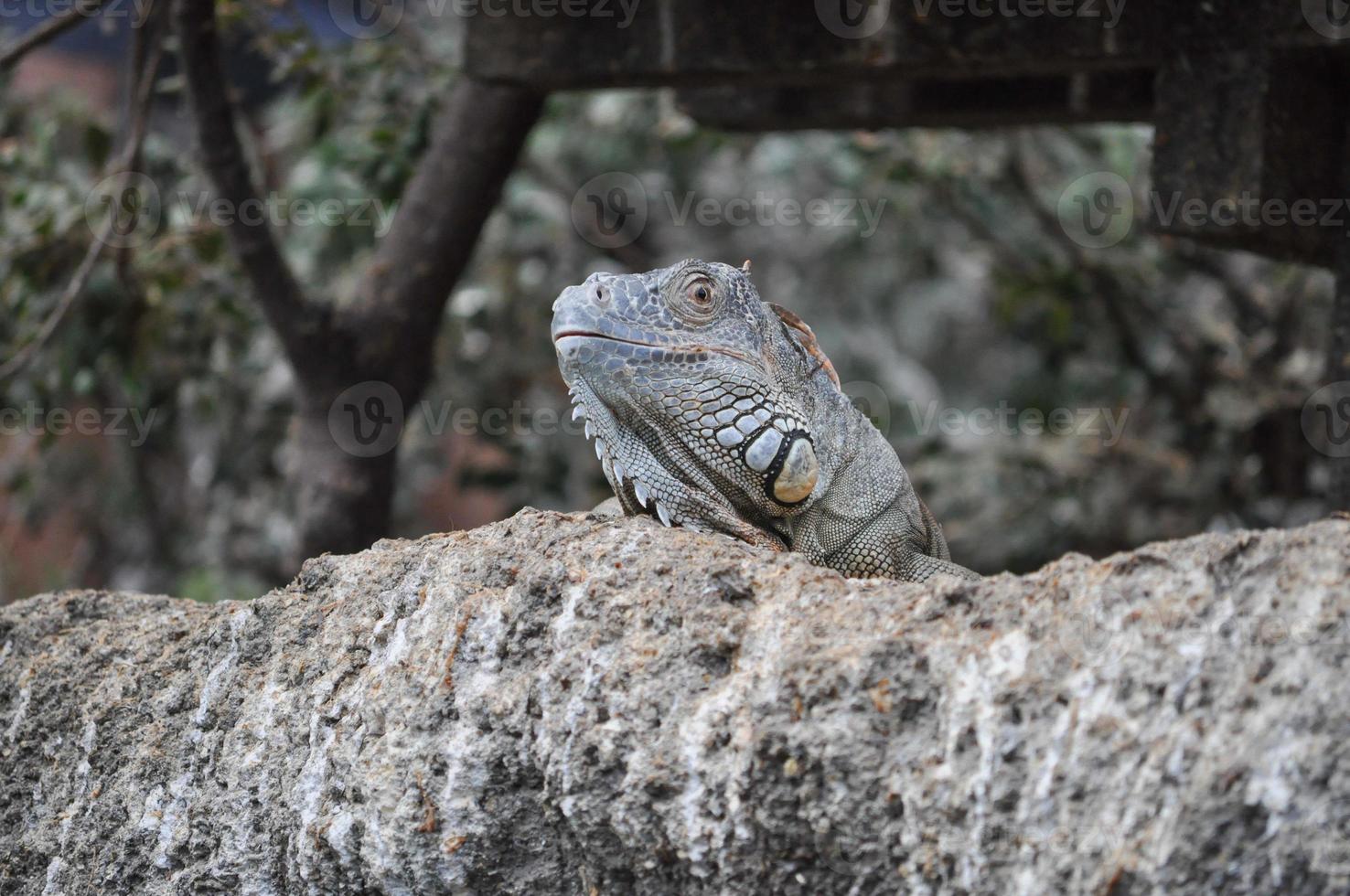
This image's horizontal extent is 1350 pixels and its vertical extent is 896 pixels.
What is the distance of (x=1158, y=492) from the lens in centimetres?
948

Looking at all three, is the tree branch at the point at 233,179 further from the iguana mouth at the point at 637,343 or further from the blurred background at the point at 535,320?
the iguana mouth at the point at 637,343

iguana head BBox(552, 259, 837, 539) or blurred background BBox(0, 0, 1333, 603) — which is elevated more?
iguana head BBox(552, 259, 837, 539)

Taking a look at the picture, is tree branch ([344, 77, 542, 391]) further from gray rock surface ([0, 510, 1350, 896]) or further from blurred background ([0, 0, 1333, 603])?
gray rock surface ([0, 510, 1350, 896])

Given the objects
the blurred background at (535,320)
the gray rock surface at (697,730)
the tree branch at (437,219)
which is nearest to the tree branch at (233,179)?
the tree branch at (437,219)

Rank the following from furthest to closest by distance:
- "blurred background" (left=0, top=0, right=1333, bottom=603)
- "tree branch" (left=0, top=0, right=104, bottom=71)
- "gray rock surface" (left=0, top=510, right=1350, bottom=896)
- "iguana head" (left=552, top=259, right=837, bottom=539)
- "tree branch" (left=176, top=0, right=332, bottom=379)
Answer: "blurred background" (left=0, top=0, right=1333, bottom=603) → "tree branch" (left=176, top=0, right=332, bottom=379) → "tree branch" (left=0, top=0, right=104, bottom=71) → "iguana head" (left=552, top=259, right=837, bottom=539) → "gray rock surface" (left=0, top=510, right=1350, bottom=896)

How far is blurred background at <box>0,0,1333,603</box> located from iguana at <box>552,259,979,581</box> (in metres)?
3.06

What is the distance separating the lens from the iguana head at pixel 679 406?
3447mm

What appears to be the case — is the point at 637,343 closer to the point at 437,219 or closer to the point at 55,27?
the point at 437,219

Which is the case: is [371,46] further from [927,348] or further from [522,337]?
[927,348]

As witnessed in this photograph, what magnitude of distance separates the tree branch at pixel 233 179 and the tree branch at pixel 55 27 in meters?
0.32

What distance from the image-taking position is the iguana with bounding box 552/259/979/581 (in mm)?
3451

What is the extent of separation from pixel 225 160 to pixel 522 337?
4.32 m

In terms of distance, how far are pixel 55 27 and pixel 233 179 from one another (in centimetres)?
89

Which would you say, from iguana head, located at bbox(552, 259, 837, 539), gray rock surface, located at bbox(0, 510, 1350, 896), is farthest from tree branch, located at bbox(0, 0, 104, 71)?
iguana head, located at bbox(552, 259, 837, 539)
